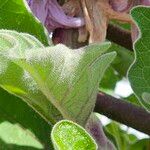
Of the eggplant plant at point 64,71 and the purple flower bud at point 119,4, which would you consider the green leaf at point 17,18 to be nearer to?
the eggplant plant at point 64,71

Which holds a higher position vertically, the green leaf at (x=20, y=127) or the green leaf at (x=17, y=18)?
the green leaf at (x=17, y=18)

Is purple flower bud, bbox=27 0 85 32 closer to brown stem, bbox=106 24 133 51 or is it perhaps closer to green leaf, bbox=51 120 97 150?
brown stem, bbox=106 24 133 51

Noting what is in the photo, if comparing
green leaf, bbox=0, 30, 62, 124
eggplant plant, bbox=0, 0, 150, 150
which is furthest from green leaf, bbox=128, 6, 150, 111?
green leaf, bbox=0, 30, 62, 124

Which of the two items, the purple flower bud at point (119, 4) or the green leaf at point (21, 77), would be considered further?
the purple flower bud at point (119, 4)

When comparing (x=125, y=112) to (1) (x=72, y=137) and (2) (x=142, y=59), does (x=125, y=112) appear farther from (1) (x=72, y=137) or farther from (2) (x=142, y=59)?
(1) (x=72, y=137)

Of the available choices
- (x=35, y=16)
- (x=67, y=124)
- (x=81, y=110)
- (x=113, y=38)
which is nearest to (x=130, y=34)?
(x=113, y=38)

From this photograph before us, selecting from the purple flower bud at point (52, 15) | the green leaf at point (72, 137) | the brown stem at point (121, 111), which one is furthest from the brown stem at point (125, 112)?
the green leaf at point (72, 137)

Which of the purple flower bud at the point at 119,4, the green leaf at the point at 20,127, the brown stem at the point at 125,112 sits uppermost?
the purple flower bud at the point at 119,4

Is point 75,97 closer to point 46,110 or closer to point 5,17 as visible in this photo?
point 46,110
